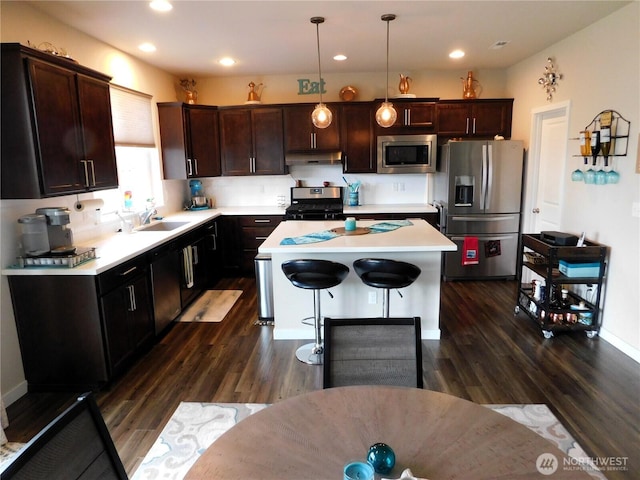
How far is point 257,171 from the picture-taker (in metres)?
5.57

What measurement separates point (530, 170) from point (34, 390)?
522 cm

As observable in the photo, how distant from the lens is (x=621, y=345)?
325cm

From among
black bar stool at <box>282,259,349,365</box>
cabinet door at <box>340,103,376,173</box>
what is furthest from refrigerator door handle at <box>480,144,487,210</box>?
black bar stool at <box>282,259,349,365</box>

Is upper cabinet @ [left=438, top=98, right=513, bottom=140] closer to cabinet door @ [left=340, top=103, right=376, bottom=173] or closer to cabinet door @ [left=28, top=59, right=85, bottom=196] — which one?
cabinet door @ [left=340, top=103, right=376, bottom=173]

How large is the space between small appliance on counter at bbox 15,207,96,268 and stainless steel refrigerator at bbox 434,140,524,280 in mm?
3955

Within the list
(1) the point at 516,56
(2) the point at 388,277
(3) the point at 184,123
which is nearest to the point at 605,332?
(2) the point at 388,277

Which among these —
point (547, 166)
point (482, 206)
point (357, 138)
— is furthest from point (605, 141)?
point (357, 138)

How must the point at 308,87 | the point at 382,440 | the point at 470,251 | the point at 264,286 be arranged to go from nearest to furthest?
the point at 382,440 → the point at 264,286 → the point at 470,251 → the point at 308,87

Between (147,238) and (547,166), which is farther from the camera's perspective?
(547,166)

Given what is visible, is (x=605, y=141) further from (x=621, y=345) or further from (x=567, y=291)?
(x=621, y=345)

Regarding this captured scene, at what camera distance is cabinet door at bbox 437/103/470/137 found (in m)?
5.29

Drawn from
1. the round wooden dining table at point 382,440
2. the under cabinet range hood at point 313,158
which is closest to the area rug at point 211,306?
the under cabinet range hood at point 313,158

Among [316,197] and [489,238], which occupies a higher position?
[316,197]

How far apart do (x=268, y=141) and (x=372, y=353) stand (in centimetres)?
433
